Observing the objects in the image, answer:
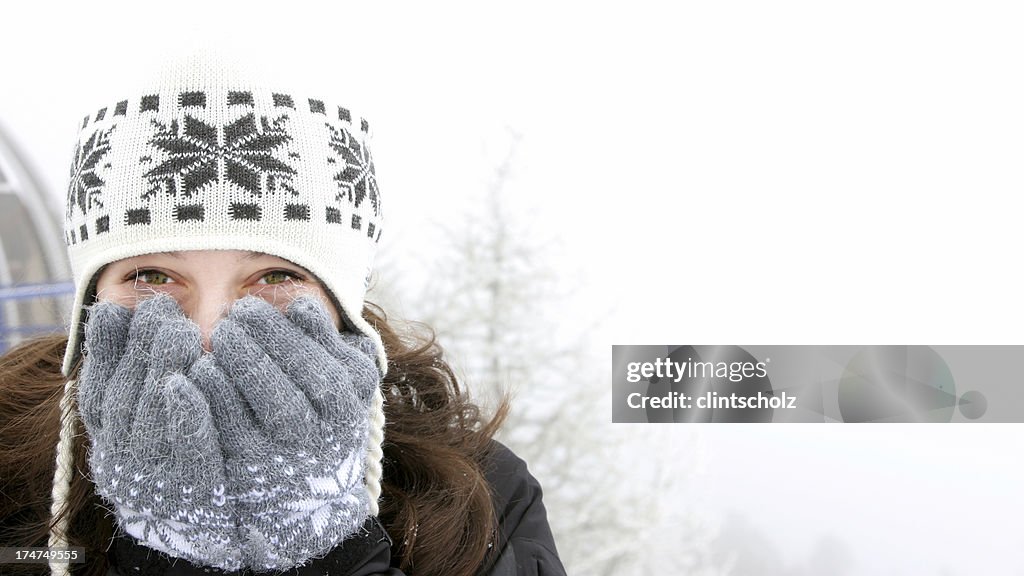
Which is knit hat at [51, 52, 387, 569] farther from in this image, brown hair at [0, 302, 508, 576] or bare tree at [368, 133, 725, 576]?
bare tree at [368, 133, 725, 576]

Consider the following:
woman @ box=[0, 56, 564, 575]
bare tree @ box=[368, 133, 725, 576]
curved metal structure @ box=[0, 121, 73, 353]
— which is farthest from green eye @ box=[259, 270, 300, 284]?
bare tree @ box=[368, 133, 725, 576]

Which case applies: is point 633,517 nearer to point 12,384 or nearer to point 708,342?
point 708,342

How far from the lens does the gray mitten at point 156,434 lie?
3.44ft

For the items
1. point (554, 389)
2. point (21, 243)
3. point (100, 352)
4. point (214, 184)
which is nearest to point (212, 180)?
point (214, 184)

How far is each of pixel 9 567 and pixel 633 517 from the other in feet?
11.0

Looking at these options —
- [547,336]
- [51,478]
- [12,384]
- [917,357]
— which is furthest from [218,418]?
[917,357]

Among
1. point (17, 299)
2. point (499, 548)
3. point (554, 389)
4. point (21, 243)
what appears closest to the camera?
point (499, 548)

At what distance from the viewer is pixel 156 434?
1048 mm

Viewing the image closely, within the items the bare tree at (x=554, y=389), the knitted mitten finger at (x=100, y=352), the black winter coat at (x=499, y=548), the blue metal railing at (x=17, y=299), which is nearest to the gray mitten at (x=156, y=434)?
the knitted mitten finger at (x=100, y=352)

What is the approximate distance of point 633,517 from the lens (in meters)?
4.24

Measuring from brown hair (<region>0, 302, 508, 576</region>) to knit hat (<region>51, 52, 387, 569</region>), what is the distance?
114 millimetres

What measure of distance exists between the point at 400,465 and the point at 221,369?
1.94 ft

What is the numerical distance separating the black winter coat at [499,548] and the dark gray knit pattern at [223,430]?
109mm

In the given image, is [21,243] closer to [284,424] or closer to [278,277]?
[278,277]
